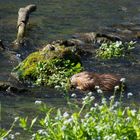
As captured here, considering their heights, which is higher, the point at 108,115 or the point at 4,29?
the point at 108,115

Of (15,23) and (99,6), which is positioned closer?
(15,23)

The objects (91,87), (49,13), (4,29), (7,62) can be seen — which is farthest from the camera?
(49,13)

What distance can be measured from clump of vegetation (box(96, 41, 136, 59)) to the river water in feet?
1.15

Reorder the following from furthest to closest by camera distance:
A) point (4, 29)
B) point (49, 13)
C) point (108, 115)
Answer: point (49, 13)
point (4, 29)
point (108, 115)

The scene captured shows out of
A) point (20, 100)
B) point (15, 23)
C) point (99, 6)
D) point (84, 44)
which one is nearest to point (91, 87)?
point (20, 100)

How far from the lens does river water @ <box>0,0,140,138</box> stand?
38.3 feet

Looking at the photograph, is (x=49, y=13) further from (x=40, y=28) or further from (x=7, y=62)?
(x=7, y=62)

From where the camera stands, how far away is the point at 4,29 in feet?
61.3

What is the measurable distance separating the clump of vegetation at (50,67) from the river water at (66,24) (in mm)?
494

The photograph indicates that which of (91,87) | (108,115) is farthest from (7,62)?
(108,115)

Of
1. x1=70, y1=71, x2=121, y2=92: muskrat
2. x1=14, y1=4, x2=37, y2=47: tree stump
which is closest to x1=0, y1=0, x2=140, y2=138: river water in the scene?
x1=14, y1=4, x2=37, y2=47: tree stump

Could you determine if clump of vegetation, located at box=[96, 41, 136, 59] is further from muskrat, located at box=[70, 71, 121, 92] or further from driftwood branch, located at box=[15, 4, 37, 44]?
muskrat, located at box=[70, 71, 121, 92]

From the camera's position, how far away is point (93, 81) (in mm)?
12812

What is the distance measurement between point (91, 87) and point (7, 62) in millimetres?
3004
